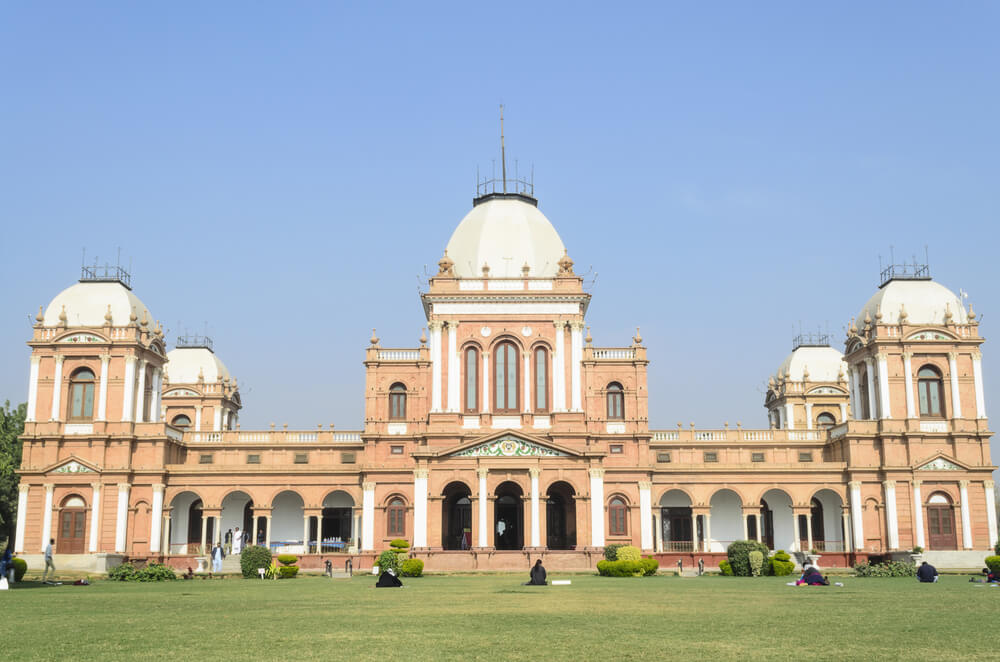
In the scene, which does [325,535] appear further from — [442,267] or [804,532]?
[804,532]

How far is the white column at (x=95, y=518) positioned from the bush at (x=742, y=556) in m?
31.5

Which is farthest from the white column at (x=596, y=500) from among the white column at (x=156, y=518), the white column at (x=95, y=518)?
the white column at (x=95, y=518)

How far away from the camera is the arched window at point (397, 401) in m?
53.6

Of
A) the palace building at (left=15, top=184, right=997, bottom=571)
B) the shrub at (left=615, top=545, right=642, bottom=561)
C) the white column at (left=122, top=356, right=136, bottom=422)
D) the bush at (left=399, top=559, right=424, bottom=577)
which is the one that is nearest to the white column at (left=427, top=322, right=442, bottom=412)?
the palace building at (left=15, top=184, right=997, bottom=571)

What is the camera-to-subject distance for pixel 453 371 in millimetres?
53125

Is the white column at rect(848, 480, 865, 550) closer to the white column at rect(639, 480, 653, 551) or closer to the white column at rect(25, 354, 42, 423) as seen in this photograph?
the white column at rect(639, 480, 653, 551)

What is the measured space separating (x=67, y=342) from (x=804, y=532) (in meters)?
41.3

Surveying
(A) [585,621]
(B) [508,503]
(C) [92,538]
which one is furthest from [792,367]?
(A) [585,621]

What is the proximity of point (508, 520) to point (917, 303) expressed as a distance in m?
25.9

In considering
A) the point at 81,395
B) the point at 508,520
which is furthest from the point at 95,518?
the point at 508,520

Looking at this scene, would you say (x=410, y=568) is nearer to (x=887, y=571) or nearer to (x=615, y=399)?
(x=615, y=399)

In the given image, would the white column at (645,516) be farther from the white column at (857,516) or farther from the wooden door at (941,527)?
the wooden door at (941,527)

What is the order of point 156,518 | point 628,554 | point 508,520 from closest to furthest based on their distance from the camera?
point 628,554
point 156,518
point 508,520

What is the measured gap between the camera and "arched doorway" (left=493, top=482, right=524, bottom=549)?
54.4 m
